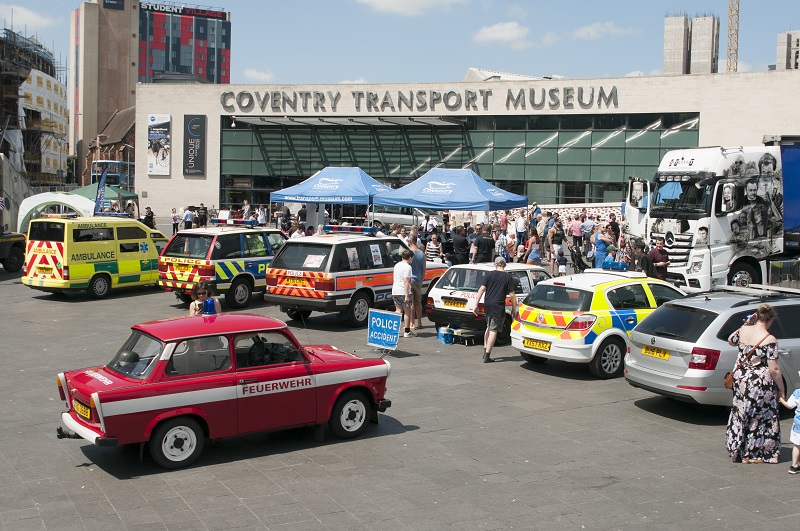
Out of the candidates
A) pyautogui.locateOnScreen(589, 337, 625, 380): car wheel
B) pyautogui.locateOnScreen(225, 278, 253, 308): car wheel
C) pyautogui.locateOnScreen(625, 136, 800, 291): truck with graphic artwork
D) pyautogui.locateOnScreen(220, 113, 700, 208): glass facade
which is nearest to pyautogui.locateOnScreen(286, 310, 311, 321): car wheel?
pyautogui.locateOnScreen(225, 278, 253, 308): car wheel

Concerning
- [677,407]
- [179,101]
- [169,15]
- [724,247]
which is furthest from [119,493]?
[169,15]

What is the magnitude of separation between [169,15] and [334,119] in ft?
473

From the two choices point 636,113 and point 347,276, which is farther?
point 636,113

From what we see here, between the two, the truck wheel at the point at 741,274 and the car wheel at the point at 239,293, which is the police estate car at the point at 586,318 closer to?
the truck wheel at the point at 741,274

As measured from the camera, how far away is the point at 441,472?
8.19m

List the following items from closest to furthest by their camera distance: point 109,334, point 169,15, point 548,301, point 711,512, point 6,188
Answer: point 711,512
point 548,301
point 109,334
point 6,188
point 169,15

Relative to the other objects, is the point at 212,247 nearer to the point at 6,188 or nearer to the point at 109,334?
the point at 109,334

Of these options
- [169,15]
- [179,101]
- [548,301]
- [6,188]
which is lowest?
[548,301]

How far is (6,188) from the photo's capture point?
34.6m

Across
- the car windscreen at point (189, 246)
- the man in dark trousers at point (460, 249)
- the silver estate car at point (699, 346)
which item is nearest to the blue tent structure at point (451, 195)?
the man in dark trousers at point (460, 249)

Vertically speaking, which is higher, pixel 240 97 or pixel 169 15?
pixel 169 15

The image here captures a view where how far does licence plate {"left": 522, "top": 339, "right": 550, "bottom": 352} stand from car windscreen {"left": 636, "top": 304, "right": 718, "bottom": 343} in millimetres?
2065

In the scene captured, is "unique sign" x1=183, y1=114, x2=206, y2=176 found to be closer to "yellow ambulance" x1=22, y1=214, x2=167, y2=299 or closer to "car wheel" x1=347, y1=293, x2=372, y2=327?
"yellow ambulance" x1=22, y1=214, x2=167, y2=299

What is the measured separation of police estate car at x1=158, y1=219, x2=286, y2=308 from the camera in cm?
1853
